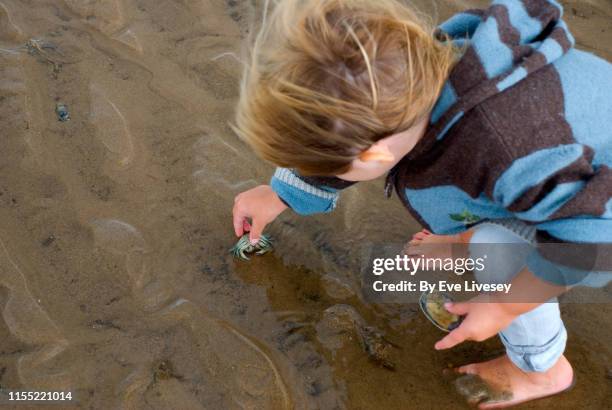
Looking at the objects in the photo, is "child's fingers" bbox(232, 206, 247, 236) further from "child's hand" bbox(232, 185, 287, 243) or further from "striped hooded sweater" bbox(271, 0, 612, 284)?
"striped hooded sweater" bbox(271, 0, 612, 284)

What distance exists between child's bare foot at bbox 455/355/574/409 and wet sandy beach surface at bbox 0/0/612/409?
5cm

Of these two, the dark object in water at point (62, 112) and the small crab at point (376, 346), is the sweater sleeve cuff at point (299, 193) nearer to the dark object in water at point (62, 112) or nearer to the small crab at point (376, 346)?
the small crab at point (376, 346)

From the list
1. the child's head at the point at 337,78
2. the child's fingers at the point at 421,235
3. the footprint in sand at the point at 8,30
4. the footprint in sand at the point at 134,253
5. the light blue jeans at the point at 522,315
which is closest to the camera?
the child's head at the point at 337,78

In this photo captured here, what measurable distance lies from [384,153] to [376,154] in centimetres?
2

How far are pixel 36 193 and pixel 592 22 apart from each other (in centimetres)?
240

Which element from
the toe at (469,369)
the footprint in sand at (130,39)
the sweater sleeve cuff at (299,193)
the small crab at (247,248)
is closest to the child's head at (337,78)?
the sweater sleeve cuff at (299,193)

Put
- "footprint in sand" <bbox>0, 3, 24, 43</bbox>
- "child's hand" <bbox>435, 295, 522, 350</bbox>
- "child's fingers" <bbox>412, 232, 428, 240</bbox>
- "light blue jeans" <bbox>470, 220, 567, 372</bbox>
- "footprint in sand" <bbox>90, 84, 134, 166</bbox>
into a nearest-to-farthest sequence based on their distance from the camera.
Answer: "child's hand" <bbox>435, 295, 522, 350</bbox> → "light blue jeans" <bbox>470, 220, 567, 372</bbox> → "child's fingers" <bbox>412, 232, 428, 240</bbox> → "footprint in sand" <bbox>90, 84, 134, 166</bbox> → "footprint in sand" <bbox>0, 3, 24, 43</bbox>

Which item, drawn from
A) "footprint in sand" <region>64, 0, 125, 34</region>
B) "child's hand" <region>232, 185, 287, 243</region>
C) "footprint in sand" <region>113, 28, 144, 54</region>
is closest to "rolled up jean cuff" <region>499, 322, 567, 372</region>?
"child's hand" <region>232, 185, 287, 243</region>

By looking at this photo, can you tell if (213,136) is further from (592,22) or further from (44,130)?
(592,22)

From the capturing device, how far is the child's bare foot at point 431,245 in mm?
2006

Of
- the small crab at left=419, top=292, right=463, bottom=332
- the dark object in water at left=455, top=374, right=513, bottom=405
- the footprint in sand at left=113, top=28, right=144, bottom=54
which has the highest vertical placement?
the footprint in sand at left=113, top=28, right=144, bottom=54

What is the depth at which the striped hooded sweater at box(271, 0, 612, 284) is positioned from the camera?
4.30 ft

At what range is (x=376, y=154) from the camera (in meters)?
1.31

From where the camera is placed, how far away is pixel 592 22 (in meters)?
2.68
